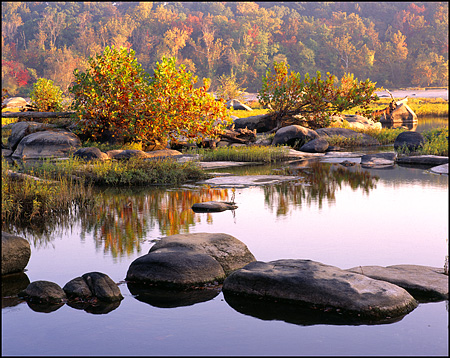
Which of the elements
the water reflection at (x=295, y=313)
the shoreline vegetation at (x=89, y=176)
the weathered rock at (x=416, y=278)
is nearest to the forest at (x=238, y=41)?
the shoreline vegetation at (x=89, y=176)

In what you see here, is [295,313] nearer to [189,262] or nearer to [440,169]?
[189,262]

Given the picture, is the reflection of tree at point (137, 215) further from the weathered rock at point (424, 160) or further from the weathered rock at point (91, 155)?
the weathered rock at point (424, 160)

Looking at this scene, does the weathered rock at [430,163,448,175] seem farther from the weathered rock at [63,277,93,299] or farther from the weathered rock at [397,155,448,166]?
the weathered rock at [63,277,93,299]

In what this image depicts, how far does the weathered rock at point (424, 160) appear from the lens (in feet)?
56.6

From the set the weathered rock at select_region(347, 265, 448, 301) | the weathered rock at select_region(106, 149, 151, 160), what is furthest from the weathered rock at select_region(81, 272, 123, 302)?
the weathered rock at select_region(106, 149, 151, 160)

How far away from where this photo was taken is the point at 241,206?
11172 mm

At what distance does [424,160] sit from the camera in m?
17.7

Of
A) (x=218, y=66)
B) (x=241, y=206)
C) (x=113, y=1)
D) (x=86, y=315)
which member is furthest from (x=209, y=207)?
(x=113, y=1)

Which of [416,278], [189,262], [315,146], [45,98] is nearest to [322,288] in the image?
[416,278]

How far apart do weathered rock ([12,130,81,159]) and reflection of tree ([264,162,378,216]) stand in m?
7.21

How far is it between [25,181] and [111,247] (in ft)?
8.73

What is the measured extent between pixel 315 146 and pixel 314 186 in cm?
768

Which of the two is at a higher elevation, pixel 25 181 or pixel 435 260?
pixel 25 181

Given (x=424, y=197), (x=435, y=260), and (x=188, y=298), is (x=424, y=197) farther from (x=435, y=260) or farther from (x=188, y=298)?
(x=188, y=298)
